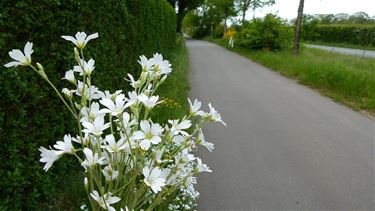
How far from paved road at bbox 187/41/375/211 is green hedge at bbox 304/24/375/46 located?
2926 centimetres

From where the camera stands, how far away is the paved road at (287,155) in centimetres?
409

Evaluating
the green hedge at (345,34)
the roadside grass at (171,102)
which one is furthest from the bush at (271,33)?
the green hedge at (345,34)

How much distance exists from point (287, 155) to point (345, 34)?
125 ft

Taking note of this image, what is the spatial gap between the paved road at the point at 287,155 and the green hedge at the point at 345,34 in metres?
29.3

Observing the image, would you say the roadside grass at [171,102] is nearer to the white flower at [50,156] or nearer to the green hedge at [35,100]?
the green hedge at [35,100]

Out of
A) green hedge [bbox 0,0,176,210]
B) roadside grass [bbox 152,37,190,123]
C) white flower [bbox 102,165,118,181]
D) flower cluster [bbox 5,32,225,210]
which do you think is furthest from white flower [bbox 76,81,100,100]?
roadside grass [bbox 152,37,190,123]

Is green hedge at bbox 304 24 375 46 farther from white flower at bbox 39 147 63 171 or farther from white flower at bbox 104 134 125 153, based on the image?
white flower at bbox 39 147 63 171

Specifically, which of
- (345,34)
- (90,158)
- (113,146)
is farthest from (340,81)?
(345,34)

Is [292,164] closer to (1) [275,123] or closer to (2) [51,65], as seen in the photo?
(1) [275,123]

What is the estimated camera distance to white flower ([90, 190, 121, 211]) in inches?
75.3

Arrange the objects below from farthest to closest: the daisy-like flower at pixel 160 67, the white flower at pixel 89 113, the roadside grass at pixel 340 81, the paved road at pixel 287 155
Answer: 1. the roadside grass at pixel 340 81
2. the paved road at pixel 287 155
3. the daisy-like flower at pixel 160 67
4. the white flower at pixel 89 113

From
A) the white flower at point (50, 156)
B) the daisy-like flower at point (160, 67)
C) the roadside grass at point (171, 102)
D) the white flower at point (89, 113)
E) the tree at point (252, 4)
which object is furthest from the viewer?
the tree at point (252, 4)

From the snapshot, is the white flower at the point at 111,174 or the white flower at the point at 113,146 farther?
the white flower at the point at 111,174

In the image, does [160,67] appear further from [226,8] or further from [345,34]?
[226,8]
